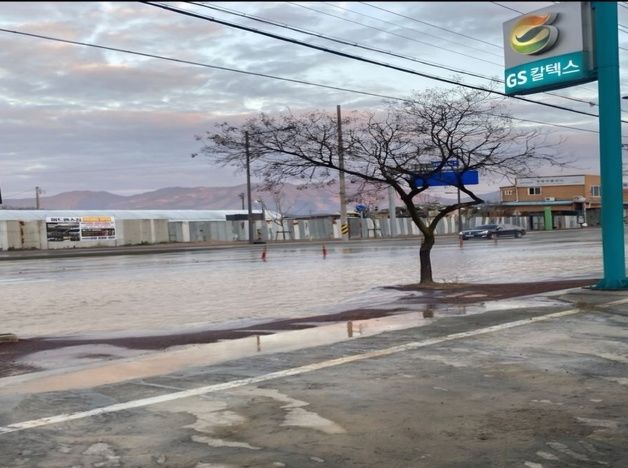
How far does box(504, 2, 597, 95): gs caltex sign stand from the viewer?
1288 centimetres

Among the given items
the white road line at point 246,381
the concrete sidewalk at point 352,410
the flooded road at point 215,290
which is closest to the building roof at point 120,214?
the flooded road at point 215,290

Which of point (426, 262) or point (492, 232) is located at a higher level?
point (426, 262)

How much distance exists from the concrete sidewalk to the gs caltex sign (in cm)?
639

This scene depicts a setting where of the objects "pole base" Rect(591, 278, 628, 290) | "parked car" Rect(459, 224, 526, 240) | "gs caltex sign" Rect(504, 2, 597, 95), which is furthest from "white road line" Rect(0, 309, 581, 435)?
"parked car" Rect(459, 224, 526, 240)

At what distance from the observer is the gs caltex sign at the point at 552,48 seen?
507 inches

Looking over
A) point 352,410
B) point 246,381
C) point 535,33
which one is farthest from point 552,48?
point 352,410

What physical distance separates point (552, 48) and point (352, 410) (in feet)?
33.1

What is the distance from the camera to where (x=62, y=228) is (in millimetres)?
56562

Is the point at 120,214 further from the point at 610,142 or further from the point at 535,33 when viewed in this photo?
the point at 610,142

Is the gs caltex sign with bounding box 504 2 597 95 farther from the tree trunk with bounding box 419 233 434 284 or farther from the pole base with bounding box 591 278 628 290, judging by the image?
the tree trunk with bounding box 419 233 434 284

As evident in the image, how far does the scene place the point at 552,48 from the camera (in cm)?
1317

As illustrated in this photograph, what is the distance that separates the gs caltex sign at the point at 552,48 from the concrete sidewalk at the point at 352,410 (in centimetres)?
639

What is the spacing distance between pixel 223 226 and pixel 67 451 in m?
63.5

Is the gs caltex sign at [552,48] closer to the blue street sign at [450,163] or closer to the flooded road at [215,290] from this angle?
the blue street sign at [450,163]
